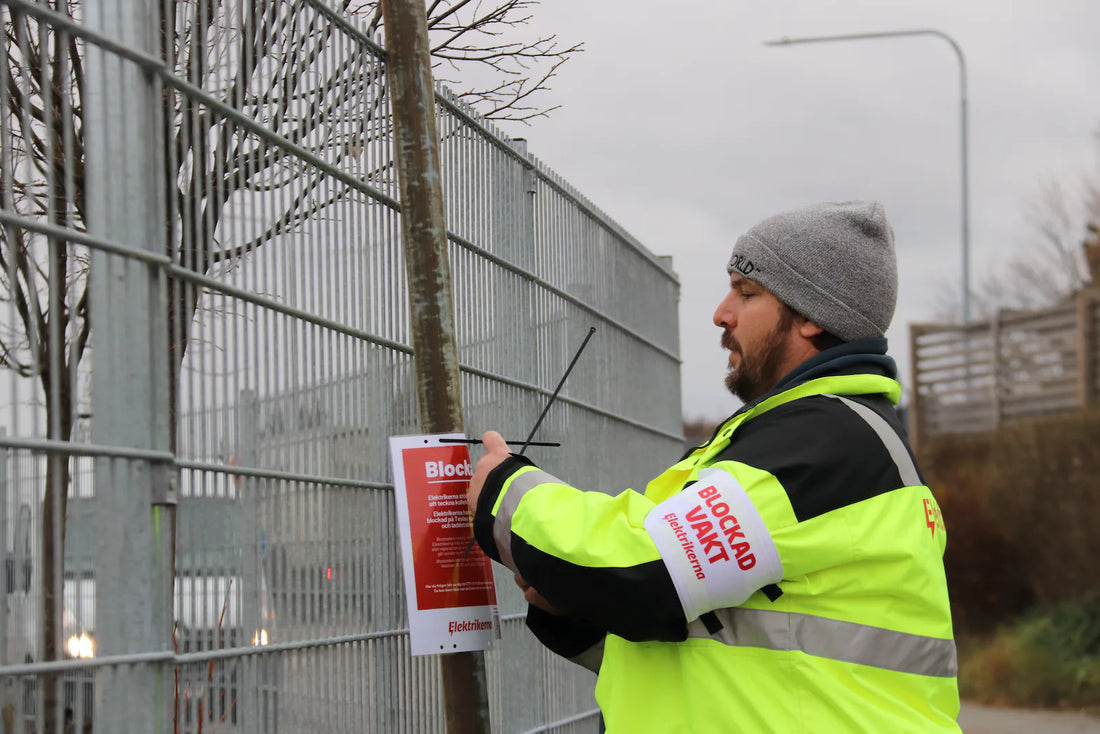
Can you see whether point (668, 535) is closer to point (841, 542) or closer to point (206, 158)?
point (841, 542)

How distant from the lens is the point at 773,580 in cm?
283

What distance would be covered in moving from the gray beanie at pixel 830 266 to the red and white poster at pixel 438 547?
954mm

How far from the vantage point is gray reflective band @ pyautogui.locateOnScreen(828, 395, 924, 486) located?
9.82ft

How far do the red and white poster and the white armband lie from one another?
1.01 metres

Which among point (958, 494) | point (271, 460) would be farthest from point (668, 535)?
point (958, 494)

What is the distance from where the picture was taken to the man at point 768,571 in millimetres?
2807

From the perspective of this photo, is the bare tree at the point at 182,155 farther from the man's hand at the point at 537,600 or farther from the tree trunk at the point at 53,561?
the man's hand at the point at 537,600

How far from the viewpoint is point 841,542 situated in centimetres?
285

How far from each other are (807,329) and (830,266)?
156 mm

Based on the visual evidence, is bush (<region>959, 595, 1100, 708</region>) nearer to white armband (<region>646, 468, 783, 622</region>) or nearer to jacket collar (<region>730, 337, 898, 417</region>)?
jacket collar (<region>730, 337, 898, 417</region>)

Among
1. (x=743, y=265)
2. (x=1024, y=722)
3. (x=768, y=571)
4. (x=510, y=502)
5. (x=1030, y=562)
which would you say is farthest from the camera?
(x=1030, y=562)

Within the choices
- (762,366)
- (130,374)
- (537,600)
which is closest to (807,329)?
(762,366)

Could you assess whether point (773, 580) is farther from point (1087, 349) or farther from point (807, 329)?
point (1087, 349)

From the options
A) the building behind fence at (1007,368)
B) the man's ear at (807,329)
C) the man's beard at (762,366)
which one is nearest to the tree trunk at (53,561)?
the man's beard at (762,366)
